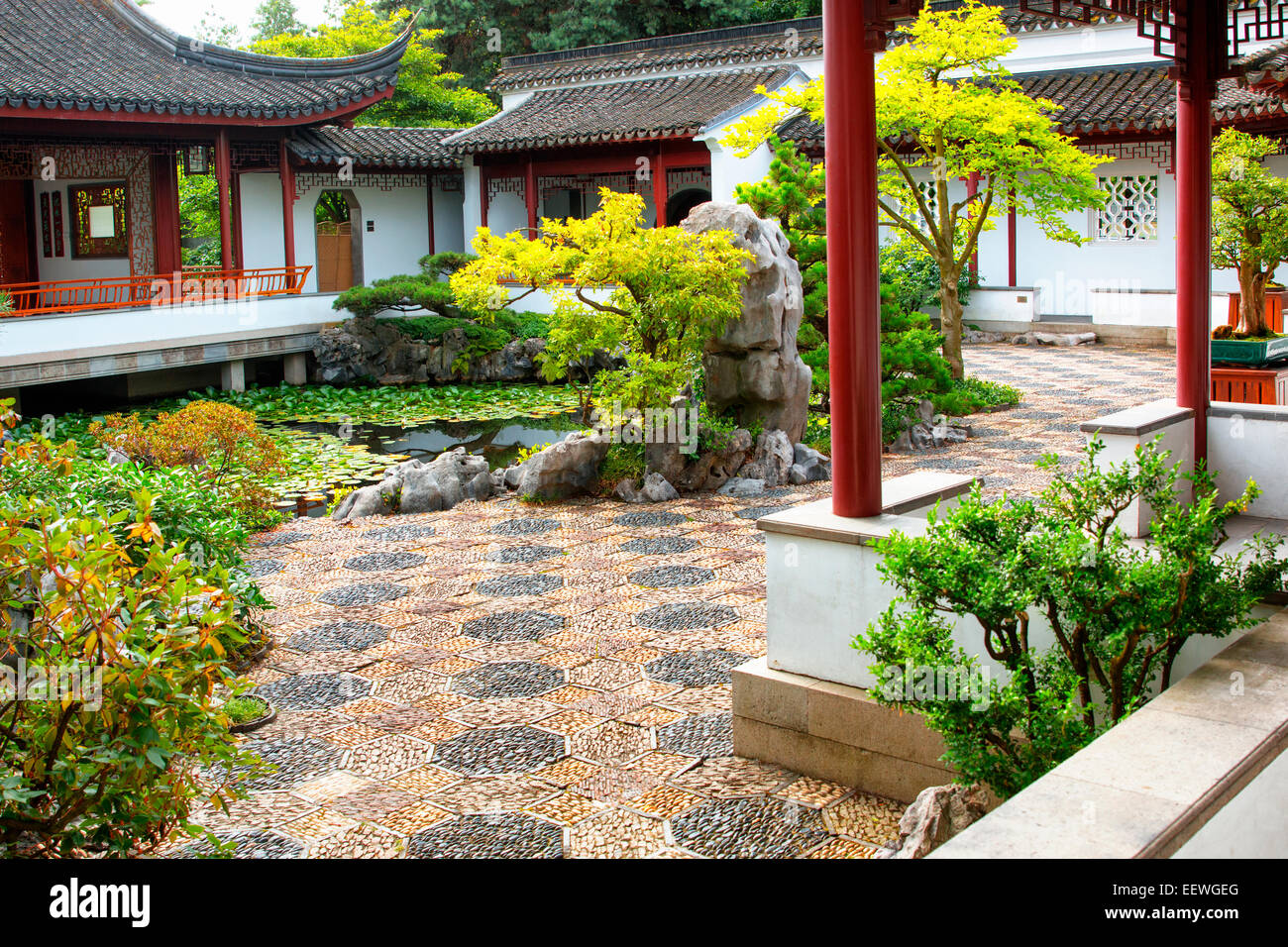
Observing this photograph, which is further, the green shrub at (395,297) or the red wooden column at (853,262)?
the green shrub at (395,297)

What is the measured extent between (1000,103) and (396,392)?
902cm

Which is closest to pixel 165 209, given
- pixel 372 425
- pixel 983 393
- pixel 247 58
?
pixel 247 58

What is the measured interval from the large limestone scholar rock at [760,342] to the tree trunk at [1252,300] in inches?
137

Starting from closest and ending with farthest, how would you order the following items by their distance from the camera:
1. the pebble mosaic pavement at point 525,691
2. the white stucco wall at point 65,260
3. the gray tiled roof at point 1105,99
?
1. the pebble mosaic pavement at point 525,691
2. the gray tiled roof at point 1105,99
3. the white stucco wall at point 65,260

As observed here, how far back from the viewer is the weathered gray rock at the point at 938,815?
3461mm

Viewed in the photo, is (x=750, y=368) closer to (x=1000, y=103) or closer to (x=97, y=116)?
(x=1000, y=103)

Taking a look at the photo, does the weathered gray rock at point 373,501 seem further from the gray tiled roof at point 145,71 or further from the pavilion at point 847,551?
the gray tiled roof at point 145,71

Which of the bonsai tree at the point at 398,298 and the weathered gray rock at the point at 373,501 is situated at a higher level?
the bonsai tree at the point at 398,298

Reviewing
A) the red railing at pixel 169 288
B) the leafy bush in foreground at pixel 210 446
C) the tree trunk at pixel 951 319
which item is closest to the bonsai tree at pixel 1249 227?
the tree trunk at pixel 951 319

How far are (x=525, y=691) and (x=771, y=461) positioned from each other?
501 cm

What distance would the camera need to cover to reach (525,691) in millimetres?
5406

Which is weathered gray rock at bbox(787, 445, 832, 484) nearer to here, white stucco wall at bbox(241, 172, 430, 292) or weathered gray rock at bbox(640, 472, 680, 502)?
weathered gray rock at bbox(640, 472, 680, 502)
